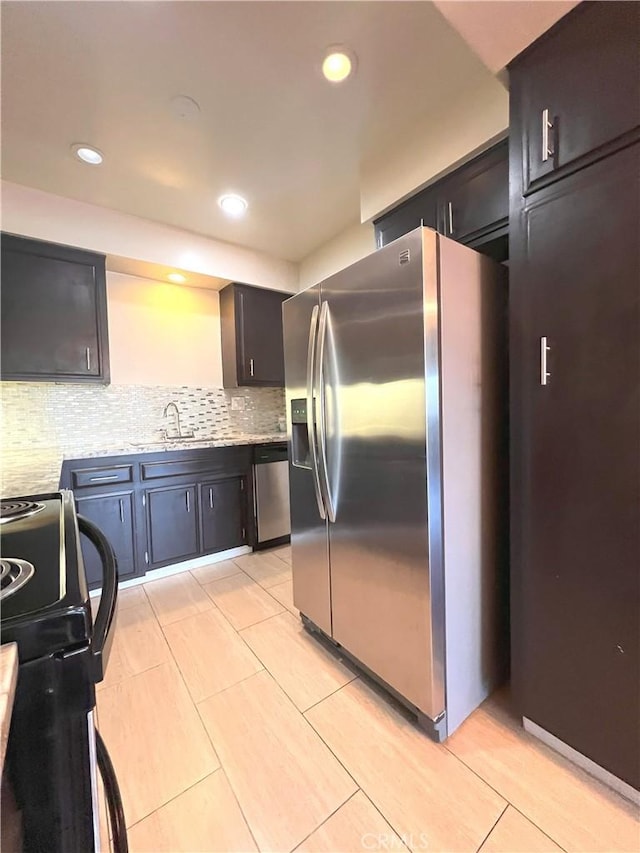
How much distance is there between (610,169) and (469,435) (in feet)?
2.87

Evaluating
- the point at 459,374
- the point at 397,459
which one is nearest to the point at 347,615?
the point at 397,459

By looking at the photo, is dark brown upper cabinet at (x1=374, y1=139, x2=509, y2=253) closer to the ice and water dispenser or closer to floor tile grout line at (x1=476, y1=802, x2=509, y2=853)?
the ice and water dispenser

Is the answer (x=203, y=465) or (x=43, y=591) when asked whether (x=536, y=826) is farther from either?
(x=203, y=465)

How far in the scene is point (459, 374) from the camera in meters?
1.28

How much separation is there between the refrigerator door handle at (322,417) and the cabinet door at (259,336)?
181cm

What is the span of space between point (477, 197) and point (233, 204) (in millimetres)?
1644

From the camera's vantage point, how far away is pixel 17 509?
111cm

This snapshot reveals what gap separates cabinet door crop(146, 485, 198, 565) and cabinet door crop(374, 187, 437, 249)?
7.24 ft

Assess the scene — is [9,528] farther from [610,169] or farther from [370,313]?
[610,169]

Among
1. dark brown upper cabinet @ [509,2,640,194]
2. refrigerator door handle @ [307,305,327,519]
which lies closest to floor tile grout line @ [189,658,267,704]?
refrigerator door handle @ [307,305,327,519]

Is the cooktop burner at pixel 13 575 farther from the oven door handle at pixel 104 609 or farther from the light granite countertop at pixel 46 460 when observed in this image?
the light granite countertop at pixel 46 460

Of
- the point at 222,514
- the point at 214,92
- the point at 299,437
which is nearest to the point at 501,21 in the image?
the point at 214,92

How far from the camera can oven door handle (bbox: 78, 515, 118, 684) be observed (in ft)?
1.86

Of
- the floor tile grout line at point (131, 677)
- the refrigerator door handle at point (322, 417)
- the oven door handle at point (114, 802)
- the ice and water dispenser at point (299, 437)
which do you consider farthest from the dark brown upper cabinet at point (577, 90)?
the floor tile grout line at point (131, 677)
